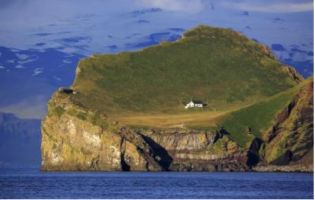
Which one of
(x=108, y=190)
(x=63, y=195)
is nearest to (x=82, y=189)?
(x=108, y=190)

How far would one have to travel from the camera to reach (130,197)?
171 metres

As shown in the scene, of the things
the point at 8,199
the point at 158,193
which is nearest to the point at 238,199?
the point at 158,193

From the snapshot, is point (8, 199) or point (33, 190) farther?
point (33, 190)

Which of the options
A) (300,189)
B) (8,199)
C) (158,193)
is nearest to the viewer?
(8,199)

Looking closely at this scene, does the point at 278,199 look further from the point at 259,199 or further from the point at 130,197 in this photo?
the point at 130,197

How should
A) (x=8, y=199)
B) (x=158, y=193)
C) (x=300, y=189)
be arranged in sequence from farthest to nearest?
1. (x=300, y=189)
2. (x=158, y=193)
3. (x=8, y=199)

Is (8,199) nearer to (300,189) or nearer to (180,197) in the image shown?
(180,197)

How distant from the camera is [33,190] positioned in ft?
616

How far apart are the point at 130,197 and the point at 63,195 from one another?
320 inches

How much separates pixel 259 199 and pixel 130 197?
1544 cm

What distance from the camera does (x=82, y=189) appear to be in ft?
624

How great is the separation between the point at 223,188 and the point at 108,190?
1780 cm

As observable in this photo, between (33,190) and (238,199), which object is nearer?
(238,199)

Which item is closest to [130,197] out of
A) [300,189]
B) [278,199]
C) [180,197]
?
[180,197]
